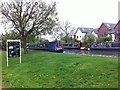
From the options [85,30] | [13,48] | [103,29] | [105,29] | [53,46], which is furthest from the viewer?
[85,30]

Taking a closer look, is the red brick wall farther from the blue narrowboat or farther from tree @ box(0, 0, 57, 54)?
tree @ box(0, 0, 57, 54)

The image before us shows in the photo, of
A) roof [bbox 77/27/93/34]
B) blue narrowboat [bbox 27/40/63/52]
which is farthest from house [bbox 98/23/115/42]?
blue narrowboat [bbox 27/40/63/52]

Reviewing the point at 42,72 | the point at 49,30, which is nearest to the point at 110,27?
the point at 49,30

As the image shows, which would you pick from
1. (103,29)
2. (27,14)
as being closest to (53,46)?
(27,14)

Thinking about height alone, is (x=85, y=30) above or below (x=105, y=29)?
above

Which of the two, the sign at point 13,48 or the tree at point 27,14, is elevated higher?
the tree at point 27,14

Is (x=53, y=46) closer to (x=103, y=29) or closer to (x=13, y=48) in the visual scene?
(x=13, y=48)

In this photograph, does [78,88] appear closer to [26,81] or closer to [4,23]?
[26,81]

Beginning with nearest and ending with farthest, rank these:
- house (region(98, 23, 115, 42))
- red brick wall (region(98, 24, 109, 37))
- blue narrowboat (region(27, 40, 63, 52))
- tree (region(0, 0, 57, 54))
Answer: tree (region(0, 0, 57, 54)), blue narrowboat (region(27, 40, 63, 52)), house (region(98, 23, 115, 42)), red brick wall (region(98, 24, 109, 37))

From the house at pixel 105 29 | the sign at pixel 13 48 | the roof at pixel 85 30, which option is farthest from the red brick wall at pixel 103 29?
the sign at pixel 13 48

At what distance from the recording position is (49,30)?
1303 inches

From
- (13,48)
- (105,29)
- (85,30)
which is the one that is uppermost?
(85,30)

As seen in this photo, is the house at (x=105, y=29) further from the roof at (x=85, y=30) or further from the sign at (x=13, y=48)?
the sign at (x=13, y=48)

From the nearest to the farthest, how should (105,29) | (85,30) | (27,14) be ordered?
(27,14) → (105,29) → (85,30)
